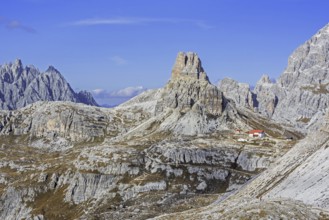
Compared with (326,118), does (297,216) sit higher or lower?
lower

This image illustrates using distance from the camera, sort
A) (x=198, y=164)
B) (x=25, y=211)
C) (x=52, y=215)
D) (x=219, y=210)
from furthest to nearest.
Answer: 1. (x=198, y=164)
2. (x=25, y=211)
3. (x=52, y=215)
4. (x=219, y=210)

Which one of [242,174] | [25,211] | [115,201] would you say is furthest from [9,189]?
[242,174]

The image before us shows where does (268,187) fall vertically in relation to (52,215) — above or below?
above

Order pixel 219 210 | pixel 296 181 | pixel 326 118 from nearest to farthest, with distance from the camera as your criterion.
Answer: pixel 219 210
pixel 296 181
pixel 326 118

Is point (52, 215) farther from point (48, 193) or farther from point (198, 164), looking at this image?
point (198, 164)

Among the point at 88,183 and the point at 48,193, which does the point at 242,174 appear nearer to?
the point at 88,183

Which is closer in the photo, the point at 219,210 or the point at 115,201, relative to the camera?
the point at 219,210

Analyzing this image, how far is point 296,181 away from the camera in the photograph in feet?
275

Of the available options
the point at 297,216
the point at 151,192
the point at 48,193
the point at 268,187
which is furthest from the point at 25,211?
the point at 297,216

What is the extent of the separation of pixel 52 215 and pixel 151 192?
36.2 metres

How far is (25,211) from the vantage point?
598ft

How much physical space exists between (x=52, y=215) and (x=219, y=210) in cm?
10947

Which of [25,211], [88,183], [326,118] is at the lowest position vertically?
[25,211]

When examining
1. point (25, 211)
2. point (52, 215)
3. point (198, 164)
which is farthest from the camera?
point (198, 164)
